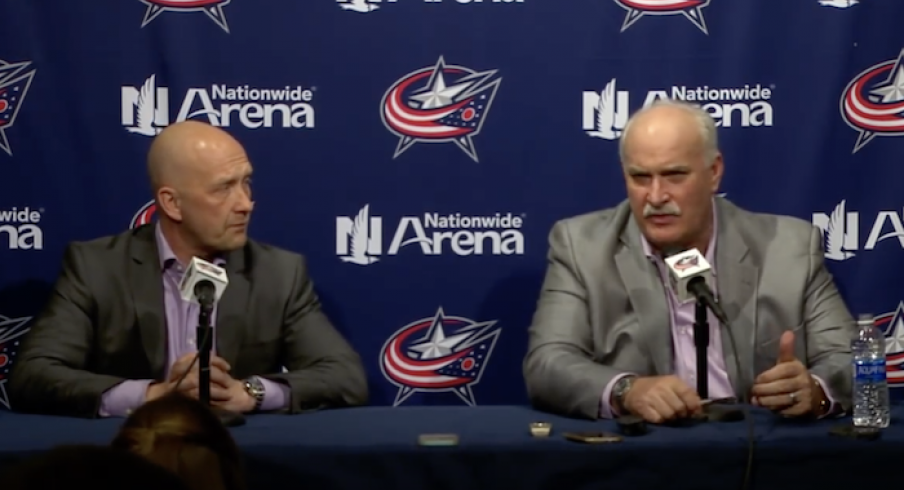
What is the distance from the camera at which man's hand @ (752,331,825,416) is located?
9.48ft

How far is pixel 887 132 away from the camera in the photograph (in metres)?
4.06

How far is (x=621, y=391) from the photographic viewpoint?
301 cm

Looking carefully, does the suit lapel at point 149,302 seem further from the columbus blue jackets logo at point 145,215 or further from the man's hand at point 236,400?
the man's hand at point 236,400

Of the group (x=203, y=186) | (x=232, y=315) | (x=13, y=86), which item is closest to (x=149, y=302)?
(x=232, y=315)

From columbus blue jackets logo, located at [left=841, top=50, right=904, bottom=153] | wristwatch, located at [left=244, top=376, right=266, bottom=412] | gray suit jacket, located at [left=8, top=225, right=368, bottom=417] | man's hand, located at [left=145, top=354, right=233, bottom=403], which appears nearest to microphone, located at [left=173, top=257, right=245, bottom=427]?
man's hand, located at [left=145, top=354, right=233, bottom=403]

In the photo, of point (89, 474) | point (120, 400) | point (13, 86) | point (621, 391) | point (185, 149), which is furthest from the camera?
point (13, 86)

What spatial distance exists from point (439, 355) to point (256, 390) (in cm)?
104

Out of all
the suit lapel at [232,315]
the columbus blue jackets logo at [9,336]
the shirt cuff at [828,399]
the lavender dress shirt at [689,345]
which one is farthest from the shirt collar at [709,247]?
the columbus blue jackets logo at [9,336]

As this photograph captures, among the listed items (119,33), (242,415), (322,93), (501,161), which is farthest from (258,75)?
(242,415)

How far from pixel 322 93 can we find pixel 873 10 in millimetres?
1784

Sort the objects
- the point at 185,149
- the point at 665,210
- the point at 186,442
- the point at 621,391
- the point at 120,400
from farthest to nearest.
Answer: the point at 185,149
the point at 665,210
the point at 120,400
the point at 621,391
the point at 186,442

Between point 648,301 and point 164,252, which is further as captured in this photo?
point 164,252

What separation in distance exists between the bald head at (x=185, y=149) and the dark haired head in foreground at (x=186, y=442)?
1997mm

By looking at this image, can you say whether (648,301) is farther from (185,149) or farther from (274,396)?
(185,149)
